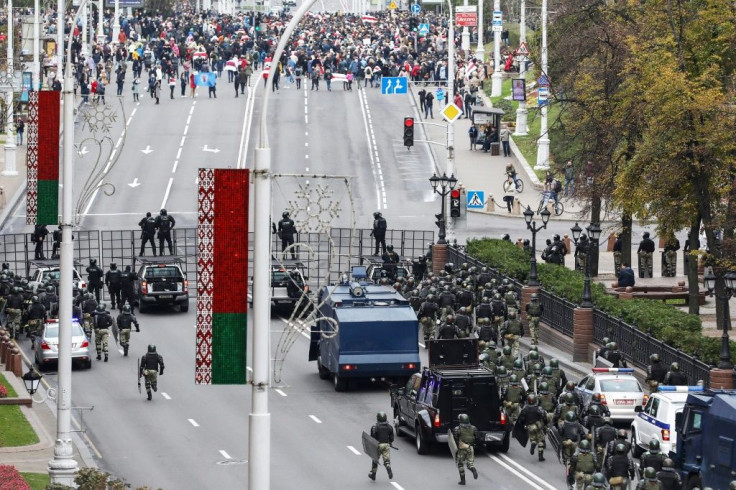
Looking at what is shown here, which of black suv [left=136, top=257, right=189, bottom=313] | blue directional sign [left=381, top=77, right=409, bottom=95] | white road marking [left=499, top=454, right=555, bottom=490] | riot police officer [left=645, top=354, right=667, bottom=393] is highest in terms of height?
blue directional sign [left=381, top=77, right=409, bottom=95]

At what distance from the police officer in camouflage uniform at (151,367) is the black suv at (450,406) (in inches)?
283

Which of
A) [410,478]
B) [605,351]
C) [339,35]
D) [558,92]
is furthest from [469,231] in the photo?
[339,35]

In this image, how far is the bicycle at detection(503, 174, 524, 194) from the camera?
77.7 meters

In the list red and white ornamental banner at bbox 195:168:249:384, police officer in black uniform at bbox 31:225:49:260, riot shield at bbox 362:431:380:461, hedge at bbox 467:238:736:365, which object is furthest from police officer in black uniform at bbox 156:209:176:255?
red and white ornamental banner at bbox 195:168:249:384

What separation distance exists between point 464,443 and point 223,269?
1514 cm

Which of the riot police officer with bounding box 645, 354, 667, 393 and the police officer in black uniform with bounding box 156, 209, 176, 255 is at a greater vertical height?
the police officer in black uniform with bounding box 156, 209, 176, 255

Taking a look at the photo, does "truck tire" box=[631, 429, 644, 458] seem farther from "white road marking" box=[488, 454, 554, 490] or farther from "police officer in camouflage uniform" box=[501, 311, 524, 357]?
"police officer in camouflage uniform" box=[501, 311, 524, 357]

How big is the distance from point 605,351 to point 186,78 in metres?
61.3

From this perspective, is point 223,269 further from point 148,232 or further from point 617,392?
point 148,232

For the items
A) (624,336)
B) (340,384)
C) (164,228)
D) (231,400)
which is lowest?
(231,400)

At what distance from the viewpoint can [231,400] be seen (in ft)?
141

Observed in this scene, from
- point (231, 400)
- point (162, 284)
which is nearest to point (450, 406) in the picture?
point (231, 400)

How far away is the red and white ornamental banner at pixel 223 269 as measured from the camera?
1878cm

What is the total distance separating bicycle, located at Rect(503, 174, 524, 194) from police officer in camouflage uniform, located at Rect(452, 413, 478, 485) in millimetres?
44567
